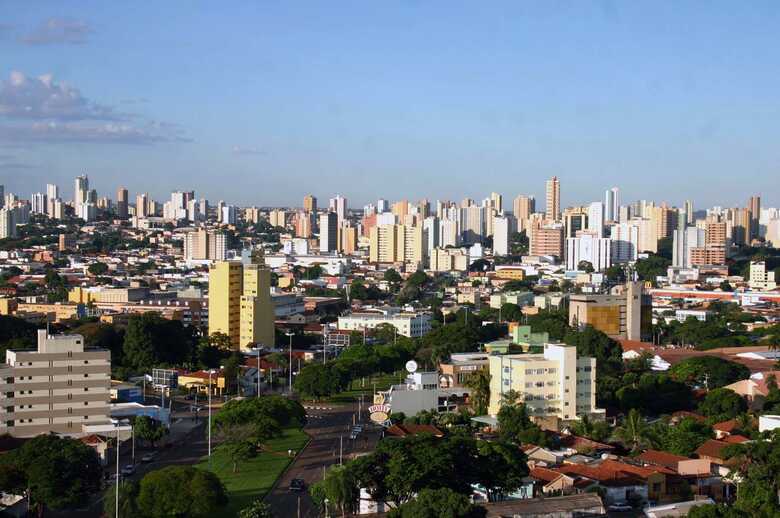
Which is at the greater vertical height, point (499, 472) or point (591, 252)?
point (591, 252)

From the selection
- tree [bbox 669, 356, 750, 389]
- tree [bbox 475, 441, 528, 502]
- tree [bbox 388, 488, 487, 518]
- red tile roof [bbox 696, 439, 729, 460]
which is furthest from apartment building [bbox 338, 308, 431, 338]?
tree [bbox 388, 488, 487, 518]

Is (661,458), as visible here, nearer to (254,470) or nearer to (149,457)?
(254,470)

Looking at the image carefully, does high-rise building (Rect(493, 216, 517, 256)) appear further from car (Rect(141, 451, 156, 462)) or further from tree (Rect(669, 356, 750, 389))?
car (Rect(141, 451, 156, 462))

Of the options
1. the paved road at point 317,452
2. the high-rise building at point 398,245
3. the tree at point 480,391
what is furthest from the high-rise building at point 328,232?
the tree at point 480,391

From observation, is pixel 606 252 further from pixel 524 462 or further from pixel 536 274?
pixel 524 462

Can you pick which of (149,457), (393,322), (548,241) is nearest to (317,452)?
(149,457)

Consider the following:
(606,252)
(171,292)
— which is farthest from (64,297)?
(606,252)
